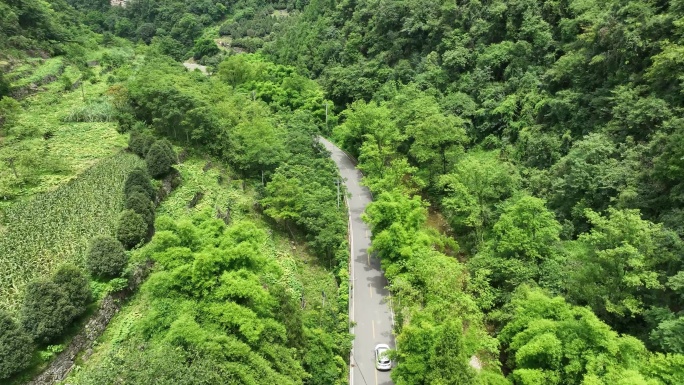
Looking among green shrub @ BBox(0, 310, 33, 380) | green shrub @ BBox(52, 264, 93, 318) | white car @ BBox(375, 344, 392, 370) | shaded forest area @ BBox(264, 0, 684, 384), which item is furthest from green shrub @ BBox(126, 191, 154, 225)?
white car @ BBox(375, 344, 392, 370)

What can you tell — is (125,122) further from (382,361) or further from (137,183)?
(382,361)

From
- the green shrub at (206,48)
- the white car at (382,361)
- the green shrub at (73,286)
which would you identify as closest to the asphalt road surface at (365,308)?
the white car at (382,361)

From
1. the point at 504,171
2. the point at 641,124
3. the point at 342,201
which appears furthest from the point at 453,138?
the point at 641,124

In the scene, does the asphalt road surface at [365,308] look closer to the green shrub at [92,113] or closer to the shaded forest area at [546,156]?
the shaded forest area at [546,156]

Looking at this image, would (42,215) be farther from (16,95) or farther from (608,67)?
(608,67)

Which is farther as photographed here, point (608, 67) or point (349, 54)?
point (349, 54)

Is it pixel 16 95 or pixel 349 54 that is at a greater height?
pixel 349 54

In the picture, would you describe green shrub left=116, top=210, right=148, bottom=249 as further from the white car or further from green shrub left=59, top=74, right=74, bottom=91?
green shrub left=59, top=74, right=74, bottom=91
